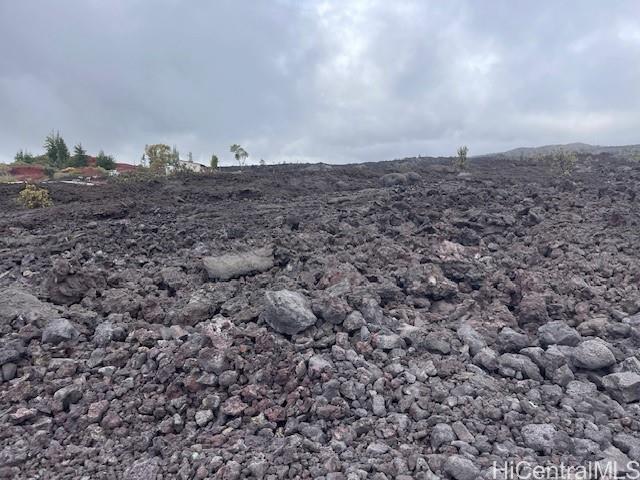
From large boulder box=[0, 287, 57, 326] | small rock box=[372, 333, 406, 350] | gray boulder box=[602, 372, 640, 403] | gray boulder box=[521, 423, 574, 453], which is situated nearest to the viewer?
gray boulder box=[521, 423, 574, 453]

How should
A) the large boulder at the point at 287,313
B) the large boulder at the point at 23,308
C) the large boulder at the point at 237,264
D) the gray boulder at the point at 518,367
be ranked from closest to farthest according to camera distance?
the gray boulder at the point at 518,367 < the large boulder at the point at 287,313 < the large boulder at the point at 23,308 < the large boulder at the point at 237,264

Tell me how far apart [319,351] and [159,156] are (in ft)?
73.8

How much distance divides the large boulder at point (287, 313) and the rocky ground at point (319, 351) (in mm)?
24

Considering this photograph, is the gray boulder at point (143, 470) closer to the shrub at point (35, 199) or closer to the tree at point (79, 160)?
the shrub at point (35, 199)

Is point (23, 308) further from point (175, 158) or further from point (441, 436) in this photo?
point (175, 158)

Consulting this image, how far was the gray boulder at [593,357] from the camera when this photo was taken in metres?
4.49

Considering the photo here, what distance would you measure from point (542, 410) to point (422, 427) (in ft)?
3.73

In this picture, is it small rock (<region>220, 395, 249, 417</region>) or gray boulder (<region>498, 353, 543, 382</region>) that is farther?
gray boulder (<region>498, 353, 543, 382</region>)

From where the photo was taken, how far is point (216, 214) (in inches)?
425

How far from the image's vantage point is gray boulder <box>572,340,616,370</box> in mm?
4492

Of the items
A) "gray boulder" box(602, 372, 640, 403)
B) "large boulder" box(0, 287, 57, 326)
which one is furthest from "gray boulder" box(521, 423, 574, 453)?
"large boulder" box(0, 287, 57, 326)

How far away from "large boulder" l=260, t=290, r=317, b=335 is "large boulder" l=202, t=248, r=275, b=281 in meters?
1.59

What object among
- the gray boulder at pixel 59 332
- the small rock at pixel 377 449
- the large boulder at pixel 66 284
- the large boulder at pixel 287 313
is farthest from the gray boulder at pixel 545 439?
the large boulder at pixel 66 284

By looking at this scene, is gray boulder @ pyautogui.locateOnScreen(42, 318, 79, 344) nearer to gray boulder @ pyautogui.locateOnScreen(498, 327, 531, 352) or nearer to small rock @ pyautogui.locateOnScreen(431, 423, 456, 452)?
small rock @ pyautogui.locateOnScreen(431, 423, 456, 452)
